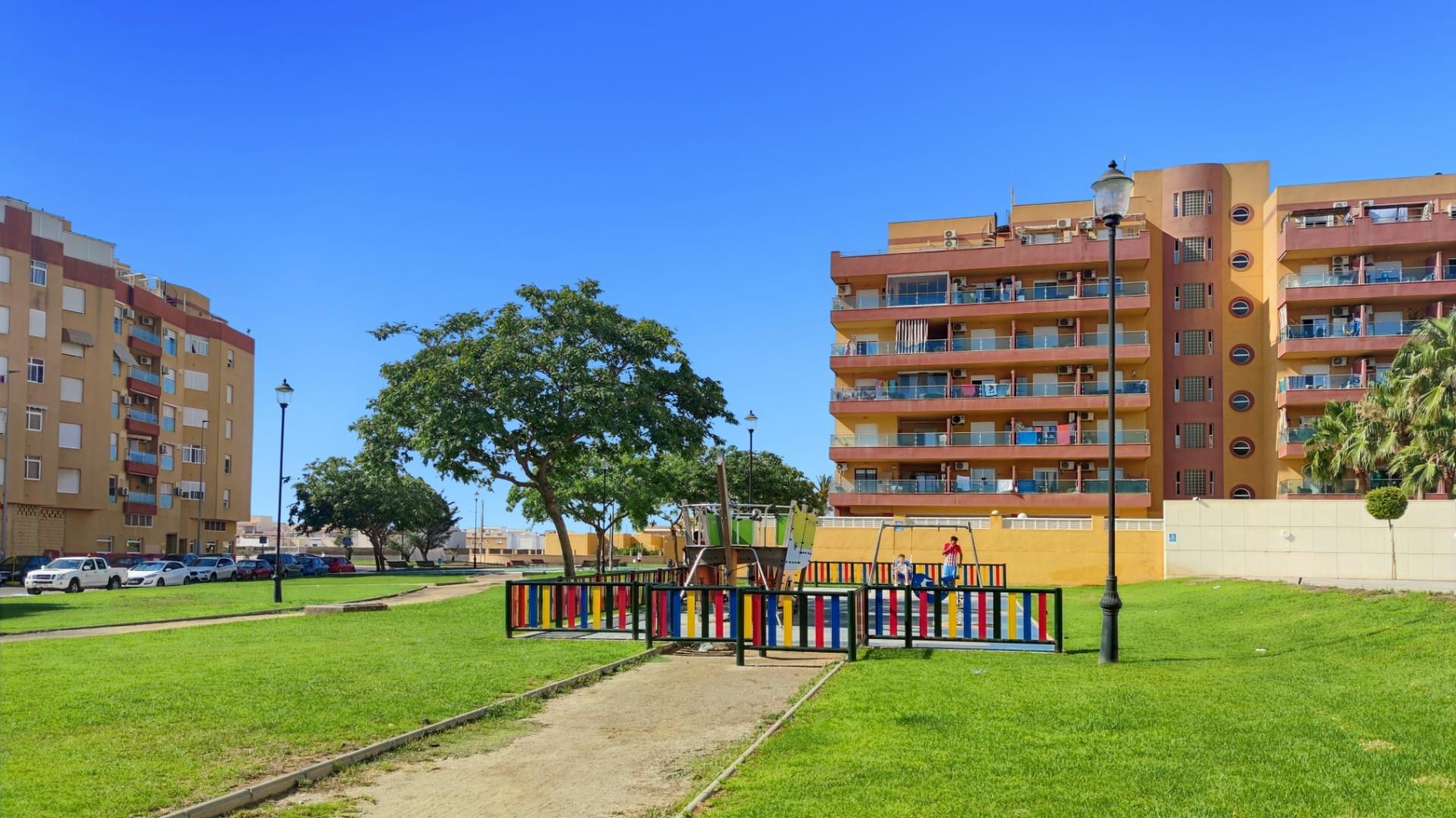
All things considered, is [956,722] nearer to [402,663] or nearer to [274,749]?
[274,749]

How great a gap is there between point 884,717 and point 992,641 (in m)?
6.92

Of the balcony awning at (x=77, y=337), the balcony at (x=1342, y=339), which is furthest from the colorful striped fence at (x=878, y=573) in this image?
the balcony awning at (x=77, y=337)

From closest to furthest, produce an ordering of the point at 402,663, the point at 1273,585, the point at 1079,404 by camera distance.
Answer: the point at 402,663, the point at 1273,585, the point at 1079,404

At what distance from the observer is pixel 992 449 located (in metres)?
53.9

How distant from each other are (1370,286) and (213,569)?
54.0 m

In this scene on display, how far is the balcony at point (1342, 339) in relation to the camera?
5141cm

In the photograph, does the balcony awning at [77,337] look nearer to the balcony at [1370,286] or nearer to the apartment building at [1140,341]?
the apartment building at [1140,341]

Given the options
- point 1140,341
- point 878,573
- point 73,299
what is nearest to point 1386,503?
point 878,573

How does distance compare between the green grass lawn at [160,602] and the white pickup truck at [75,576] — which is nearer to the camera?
the green grass lawn at [160,602]

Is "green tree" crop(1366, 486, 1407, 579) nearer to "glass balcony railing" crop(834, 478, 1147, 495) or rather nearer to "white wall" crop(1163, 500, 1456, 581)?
"white wall" crop(1163, 500, 1456, 581)

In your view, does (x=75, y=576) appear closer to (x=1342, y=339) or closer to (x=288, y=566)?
(x=288, y=566)

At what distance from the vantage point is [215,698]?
1212 centimetres

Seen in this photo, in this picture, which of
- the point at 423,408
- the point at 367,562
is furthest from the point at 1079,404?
the point at 367,562

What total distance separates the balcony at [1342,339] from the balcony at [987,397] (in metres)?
6.87
